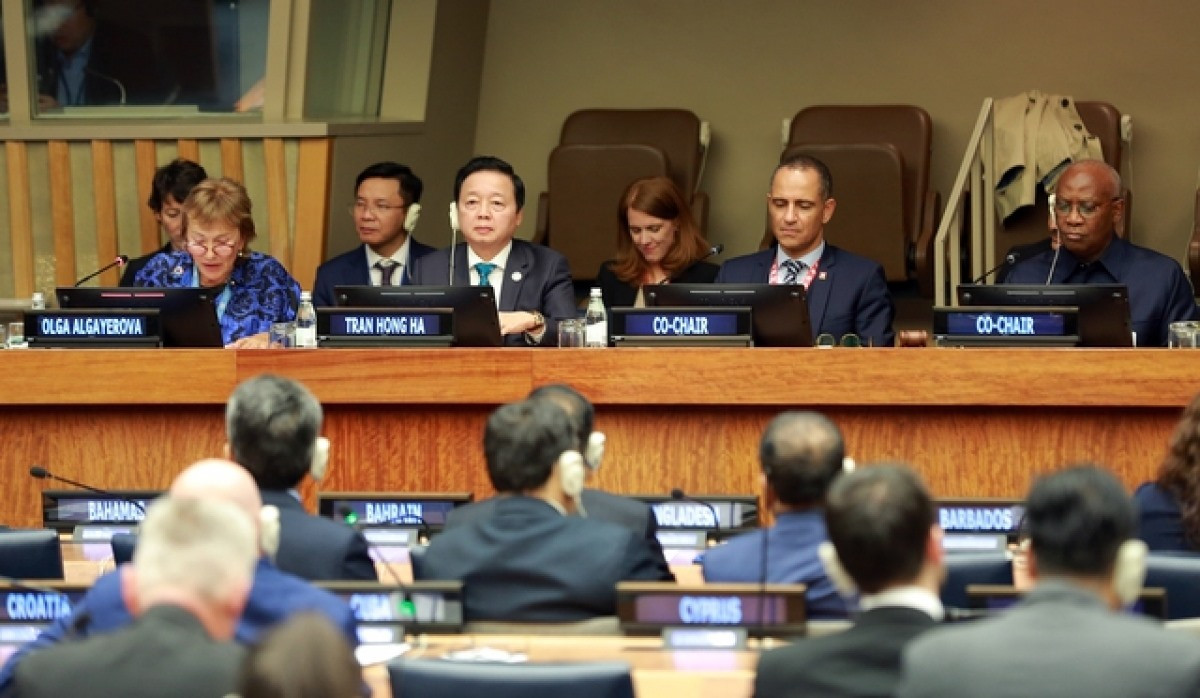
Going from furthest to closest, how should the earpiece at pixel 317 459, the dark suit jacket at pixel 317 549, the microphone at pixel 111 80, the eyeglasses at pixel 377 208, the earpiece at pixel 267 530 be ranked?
the microphone at pixel 111 80, the eyeglasses at pixel 377 208, the earpiece at pixel 317 459, the dark suit jacket at pixel 317 549, the earpiece at pixel 267 530

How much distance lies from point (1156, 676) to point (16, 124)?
6.76 metres

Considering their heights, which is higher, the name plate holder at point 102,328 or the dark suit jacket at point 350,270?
the dark suit jacket at point 350,270

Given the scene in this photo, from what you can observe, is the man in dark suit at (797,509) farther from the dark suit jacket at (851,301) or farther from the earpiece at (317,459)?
the dark suit jacket at (851,301)

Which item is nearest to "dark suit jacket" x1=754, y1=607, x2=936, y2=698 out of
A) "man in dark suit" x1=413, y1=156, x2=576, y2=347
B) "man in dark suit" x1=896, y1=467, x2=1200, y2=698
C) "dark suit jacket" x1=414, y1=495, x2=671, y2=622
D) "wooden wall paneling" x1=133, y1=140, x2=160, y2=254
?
"man in dark suit" x1=896, y1=467, x2=1200, y2=698

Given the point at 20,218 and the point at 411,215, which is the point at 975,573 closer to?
the point at 411,215

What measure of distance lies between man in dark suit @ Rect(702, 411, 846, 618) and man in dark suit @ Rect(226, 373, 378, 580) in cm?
71

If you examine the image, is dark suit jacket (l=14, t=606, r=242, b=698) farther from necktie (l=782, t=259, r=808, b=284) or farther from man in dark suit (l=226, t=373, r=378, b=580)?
necktie (l=782, t=259, r=808, b=284)

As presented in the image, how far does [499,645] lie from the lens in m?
3.26

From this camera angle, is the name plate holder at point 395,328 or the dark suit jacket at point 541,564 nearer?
the dark suit jacket at point 541,564

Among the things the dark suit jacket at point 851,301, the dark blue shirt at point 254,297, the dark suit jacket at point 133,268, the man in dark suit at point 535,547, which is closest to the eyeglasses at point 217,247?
the dark blue shirt at point 254,297

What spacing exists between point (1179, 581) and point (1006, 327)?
6.52 feet

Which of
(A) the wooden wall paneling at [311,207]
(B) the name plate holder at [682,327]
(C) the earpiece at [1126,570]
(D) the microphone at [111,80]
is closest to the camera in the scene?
(C) the earpiece at [1126,570]

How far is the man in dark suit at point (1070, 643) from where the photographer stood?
2.39 meters

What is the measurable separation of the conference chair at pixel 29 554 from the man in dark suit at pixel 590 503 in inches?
29.9
